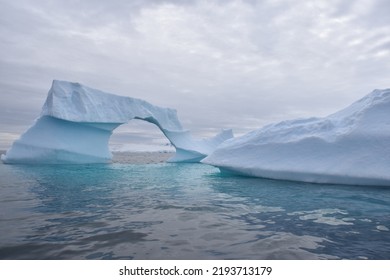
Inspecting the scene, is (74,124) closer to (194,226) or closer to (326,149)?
(326,149)

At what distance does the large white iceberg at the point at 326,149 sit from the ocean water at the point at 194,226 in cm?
154

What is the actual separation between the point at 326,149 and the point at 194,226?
270 inches

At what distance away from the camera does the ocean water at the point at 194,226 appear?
3133mm

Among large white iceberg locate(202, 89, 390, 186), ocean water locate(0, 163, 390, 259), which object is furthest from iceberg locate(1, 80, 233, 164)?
ocean water locate(0, 163, 390, 259)

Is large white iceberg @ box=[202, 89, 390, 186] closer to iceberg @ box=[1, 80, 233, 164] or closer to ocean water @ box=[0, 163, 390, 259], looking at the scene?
ocean water @ box=[0, 163, 390, 259]

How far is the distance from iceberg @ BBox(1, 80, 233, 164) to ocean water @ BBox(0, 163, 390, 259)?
43.7ft

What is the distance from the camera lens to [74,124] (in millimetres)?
20969

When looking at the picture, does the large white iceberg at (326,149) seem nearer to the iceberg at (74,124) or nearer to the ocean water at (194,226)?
the ocean water at (194,226)

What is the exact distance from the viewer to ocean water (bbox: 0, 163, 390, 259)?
3133 mm

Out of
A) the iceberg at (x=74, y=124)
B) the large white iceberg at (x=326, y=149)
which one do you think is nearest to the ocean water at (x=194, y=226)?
the large white iceberg at (x=326, y=149)

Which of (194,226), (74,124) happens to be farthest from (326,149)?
(74,124)
